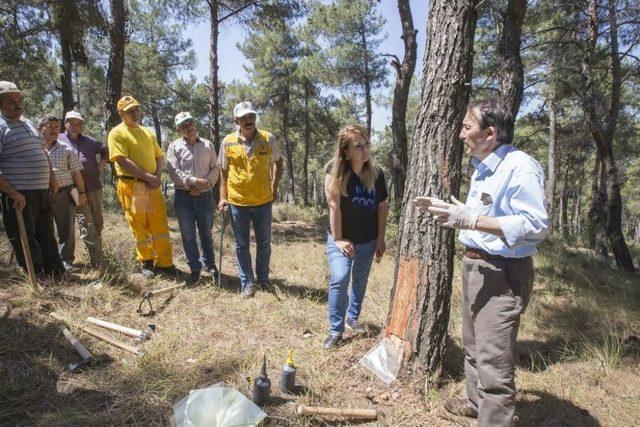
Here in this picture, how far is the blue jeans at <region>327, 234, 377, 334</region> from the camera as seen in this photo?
3119 millimetres

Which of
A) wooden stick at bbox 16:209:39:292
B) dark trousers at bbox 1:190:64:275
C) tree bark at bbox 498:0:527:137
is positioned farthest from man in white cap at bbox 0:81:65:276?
tree bark at bbox 498:0:527:137

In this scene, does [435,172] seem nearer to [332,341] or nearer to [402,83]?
[332,341]

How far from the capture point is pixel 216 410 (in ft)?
7.25

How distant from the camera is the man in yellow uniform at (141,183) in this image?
14.0 ft

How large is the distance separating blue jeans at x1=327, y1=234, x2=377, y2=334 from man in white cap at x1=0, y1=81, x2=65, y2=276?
9.80 feet

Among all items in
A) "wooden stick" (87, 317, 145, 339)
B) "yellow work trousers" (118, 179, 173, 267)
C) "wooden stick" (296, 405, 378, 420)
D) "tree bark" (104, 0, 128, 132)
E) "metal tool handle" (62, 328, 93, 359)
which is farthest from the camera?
"tree bark" (104, 0, 128, 132)

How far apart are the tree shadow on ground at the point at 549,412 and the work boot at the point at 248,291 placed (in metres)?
2.71

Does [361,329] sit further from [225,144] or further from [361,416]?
[225,144]

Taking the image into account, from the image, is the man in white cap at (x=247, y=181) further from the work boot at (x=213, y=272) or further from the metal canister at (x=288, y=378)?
the metal canister at (x=288, y=378)

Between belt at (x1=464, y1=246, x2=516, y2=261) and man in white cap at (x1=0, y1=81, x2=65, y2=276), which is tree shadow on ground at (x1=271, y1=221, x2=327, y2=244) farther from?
belt at (x1=464, y1=246, x2=516, y2=261)

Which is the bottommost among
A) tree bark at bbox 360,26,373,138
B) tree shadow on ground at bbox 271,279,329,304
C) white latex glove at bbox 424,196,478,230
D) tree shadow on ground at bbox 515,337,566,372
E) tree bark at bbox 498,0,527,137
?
tree shadow on ground at bbox 515,337,566,372

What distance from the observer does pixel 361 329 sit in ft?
11.2

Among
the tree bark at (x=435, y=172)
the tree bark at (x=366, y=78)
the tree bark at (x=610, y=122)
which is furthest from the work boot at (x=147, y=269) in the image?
the tree bark at (x=366, y=78)

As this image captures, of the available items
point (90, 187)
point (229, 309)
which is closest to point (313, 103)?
point (90, 187)
